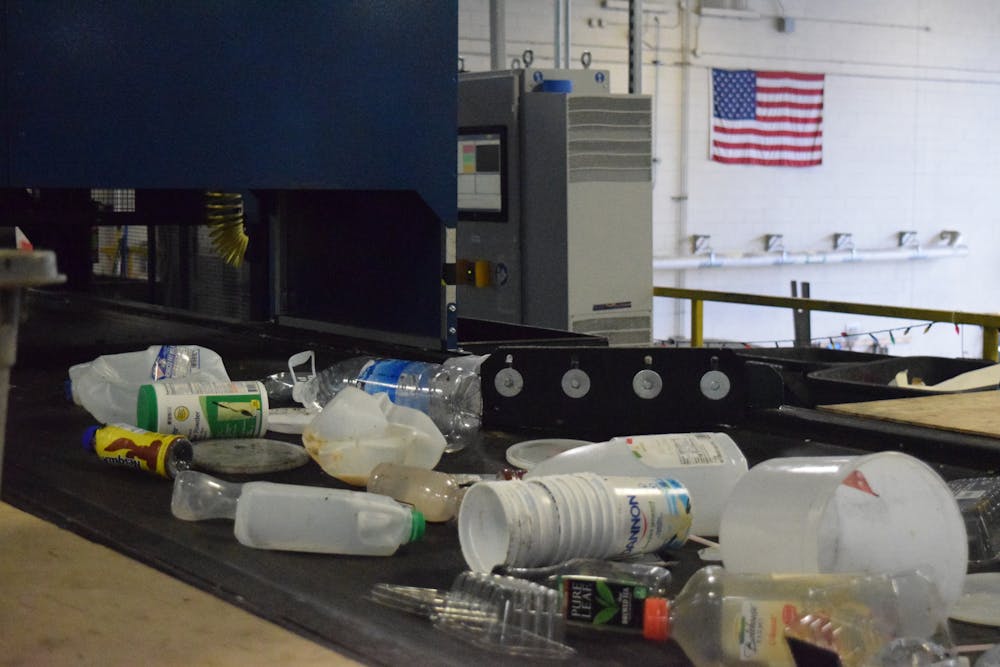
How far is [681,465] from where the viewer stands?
1652mm

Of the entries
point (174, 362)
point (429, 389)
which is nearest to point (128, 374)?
point (174, 362)

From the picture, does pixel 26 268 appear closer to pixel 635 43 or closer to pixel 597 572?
pixel 597 572

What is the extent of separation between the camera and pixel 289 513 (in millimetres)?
1539

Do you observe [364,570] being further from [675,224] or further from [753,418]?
[675,224]

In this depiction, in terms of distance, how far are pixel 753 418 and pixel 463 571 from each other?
964 mm

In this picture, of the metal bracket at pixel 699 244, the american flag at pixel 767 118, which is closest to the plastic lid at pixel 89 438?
the metal bracket at pixel 699 244

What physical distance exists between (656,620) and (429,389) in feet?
3.91

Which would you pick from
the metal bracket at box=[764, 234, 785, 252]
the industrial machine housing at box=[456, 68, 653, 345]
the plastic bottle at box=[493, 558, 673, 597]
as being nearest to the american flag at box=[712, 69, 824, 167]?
the metal bracket at box=[764, 234, 785, 252]

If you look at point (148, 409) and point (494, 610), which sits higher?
point (148, 409)

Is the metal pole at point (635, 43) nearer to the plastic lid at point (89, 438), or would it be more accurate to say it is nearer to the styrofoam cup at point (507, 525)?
the plastic lid at point (89, 438)

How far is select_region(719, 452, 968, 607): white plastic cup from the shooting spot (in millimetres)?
1238

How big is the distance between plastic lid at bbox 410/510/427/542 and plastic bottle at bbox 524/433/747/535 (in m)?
0.17

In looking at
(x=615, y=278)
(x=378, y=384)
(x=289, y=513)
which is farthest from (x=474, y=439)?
(x=615, y=278)

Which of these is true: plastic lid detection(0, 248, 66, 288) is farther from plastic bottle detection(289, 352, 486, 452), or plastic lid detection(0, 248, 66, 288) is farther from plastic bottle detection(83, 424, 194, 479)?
plastic bottle detection(289, 352, 486, 452)
